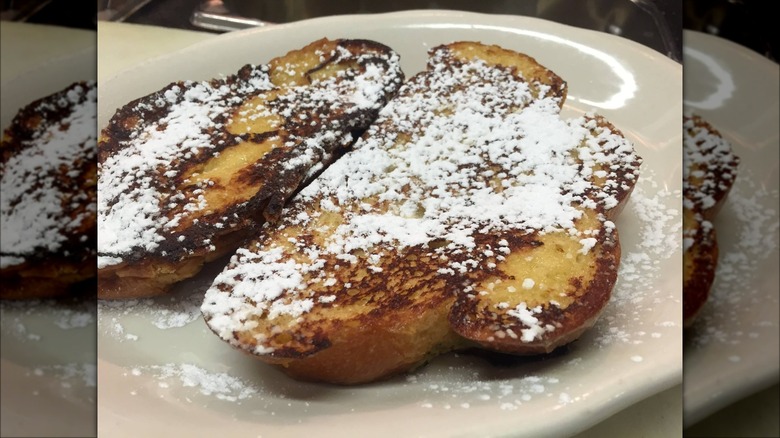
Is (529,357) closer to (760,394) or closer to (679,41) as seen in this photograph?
(760,394)

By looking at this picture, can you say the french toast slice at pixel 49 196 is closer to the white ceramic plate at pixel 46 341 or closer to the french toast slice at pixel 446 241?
the white ceramic plate at pixel 46 341

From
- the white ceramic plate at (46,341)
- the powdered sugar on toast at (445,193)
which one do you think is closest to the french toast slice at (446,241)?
the powdered sugar on toast at (445,193)

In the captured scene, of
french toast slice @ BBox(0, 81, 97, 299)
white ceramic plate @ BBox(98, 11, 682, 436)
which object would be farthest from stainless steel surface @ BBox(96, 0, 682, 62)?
french toast slice @ BBox(0, 81, 97, 299)

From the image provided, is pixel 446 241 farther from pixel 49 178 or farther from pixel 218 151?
pixel 49 178

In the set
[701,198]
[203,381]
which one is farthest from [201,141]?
[701,198]

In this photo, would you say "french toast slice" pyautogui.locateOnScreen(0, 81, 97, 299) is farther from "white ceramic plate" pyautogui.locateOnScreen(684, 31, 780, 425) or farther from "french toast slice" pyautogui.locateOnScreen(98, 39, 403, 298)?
"white ceramic plate" pyautogui.locateOnScreen(684, 31, 780, 425)

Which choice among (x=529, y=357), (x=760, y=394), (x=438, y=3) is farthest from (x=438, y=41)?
(x=760, y=394)
